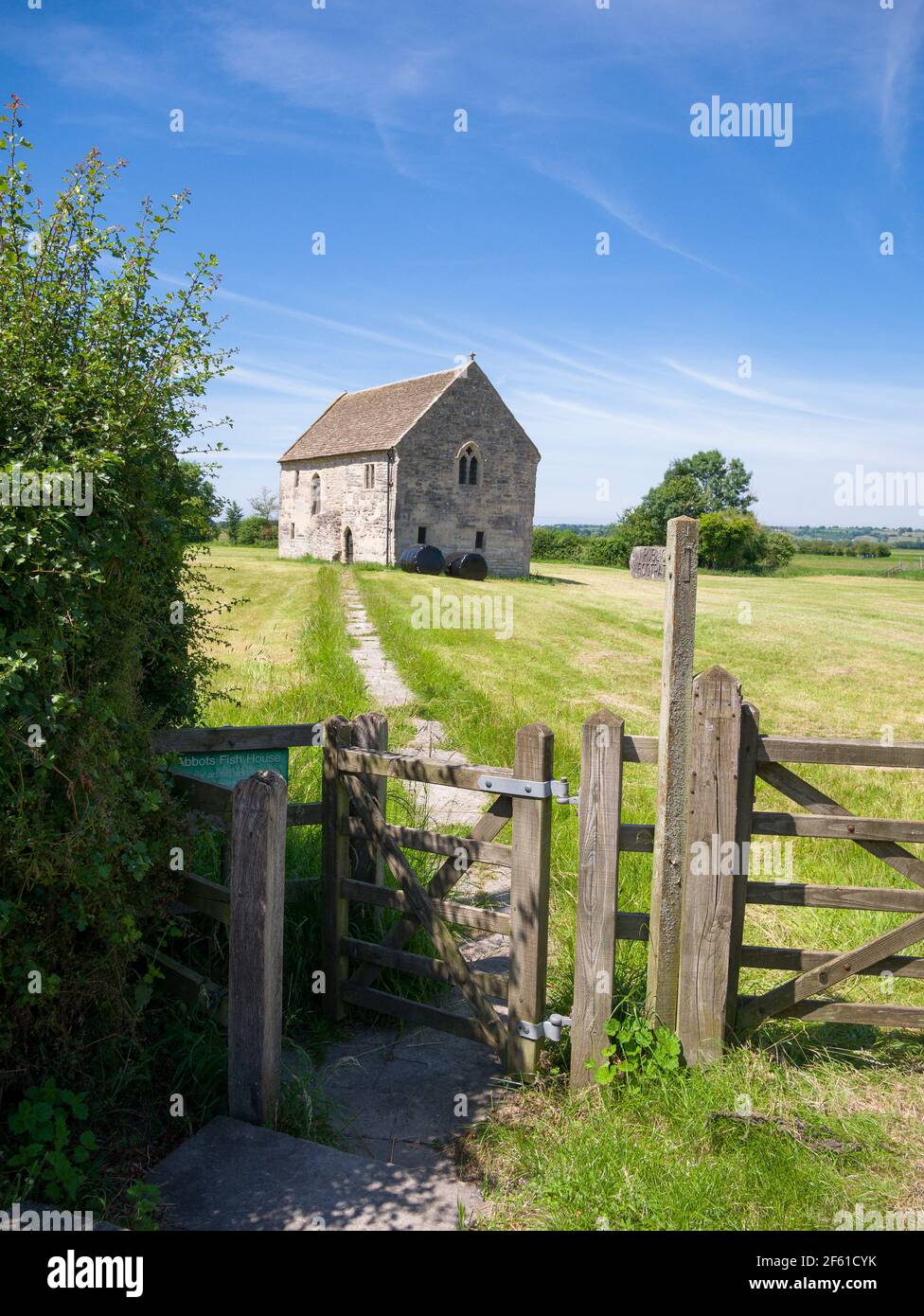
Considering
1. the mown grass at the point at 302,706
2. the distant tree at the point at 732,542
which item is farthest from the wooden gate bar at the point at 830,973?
the distant tree at the point at 732,542

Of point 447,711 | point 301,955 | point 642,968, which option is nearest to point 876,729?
point 447,711

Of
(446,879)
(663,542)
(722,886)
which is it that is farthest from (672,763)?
(663,542)

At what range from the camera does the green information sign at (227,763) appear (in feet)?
15.1

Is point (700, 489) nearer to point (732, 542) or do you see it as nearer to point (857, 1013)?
point (732, 542)

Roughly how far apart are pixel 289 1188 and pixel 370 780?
6.27 ft

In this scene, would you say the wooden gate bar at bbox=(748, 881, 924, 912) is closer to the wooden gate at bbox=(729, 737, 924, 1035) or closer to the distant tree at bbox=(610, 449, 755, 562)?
the wooden gate at bbox=(729, 737, 924, 1035)

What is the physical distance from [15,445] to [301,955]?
9.42 ft

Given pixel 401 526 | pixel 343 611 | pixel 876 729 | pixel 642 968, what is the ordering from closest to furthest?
pixel 642 968, pixel 876 729, pixel 343 611, pixel 401 526

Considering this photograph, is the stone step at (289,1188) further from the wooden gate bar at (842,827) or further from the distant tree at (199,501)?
the distant tree at (199,501)

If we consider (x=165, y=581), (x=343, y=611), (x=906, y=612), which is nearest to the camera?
(x=165, y=581)

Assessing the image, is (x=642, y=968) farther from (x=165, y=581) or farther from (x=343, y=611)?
(x=343, y=611)

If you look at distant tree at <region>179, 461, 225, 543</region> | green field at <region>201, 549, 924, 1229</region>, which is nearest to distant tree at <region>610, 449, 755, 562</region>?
green field at <region>201, 549, 924, 1229</region>

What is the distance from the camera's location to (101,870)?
3.30 meters

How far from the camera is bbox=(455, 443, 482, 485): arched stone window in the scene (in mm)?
39719
